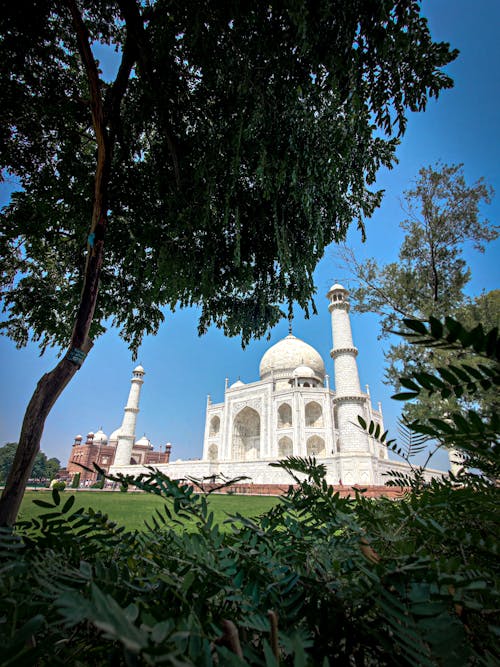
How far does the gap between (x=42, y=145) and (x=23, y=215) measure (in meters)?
1.13

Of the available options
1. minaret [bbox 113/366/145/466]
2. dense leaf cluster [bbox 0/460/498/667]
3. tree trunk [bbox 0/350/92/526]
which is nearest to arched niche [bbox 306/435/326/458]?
minaret [bbox 113/366/145/466]

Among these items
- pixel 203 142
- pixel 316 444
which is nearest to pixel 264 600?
pixel 203 142

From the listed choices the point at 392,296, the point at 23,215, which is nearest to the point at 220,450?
the point at 392,296

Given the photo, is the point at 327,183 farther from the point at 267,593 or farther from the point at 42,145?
the point at 42,145

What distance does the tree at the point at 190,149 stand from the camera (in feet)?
9.45

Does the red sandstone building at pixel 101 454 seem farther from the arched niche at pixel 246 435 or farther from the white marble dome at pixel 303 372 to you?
the white marble dome at pixel 303 372

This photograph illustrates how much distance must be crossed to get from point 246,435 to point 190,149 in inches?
967

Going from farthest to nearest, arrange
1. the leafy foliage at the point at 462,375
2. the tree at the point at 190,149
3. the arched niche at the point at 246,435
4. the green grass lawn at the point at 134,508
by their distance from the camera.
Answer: the arched niche at the point at 246,435 < the green grass lawn at the point at 134,508 < the tree at the point at 190,149 < the leafy foliage at the point at 462,375

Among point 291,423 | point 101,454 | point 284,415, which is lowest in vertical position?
point 101,454

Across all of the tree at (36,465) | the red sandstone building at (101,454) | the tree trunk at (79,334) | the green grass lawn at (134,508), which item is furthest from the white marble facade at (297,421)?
the tree at (36,465)

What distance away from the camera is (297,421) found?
2227 cm

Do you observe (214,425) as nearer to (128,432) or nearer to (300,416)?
(128,432)

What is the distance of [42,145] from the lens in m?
4.84

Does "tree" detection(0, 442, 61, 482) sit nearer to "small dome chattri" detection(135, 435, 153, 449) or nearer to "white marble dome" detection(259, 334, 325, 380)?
"small dome chattri" detection(135, 435, 153, 449)
